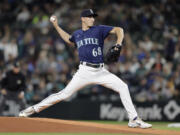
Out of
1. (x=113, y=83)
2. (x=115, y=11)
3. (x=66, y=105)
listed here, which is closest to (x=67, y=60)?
(x=66, y=105)

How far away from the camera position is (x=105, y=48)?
16906mm

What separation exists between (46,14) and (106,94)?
467 centimetres

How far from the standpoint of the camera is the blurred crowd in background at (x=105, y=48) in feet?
53.3

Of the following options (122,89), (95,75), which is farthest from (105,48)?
(122,89)

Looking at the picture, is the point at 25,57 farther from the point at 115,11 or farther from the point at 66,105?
the point at 115,11

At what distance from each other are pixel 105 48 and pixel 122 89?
8.05 m

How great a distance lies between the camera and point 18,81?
45.3ft

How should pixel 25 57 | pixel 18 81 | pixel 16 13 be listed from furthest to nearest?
pixel 16 13 < pixel 25 57 < pixel 18 81

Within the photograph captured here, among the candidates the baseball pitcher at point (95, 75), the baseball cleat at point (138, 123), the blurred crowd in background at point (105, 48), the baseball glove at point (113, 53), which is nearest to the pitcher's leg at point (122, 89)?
the baseball pitcher at point (95, 75)

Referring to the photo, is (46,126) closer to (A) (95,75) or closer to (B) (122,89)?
(A) (95,75)

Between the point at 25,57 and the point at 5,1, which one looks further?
the point at 5,1

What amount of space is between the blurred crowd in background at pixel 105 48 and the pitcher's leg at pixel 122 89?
6.86 m

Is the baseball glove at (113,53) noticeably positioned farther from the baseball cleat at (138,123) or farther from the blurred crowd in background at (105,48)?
the blurred crowd in background at (105,48)

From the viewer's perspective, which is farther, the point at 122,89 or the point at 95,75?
the point at 95,75
